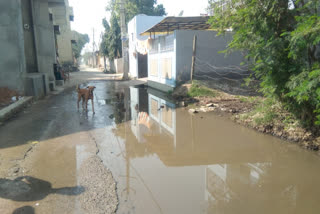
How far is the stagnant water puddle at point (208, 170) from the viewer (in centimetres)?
309

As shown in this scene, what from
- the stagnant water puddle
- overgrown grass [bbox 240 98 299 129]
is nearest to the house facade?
the stagnant water puddle

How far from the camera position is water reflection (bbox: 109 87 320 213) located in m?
3.10

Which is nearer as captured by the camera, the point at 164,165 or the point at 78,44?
the point at 164,165

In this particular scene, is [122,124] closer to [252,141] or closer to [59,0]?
[252,141]

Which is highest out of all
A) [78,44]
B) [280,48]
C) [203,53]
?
[78,44]

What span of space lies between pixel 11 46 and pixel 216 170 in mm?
9641

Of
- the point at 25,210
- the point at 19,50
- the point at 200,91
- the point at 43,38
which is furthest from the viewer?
the point at 43,38

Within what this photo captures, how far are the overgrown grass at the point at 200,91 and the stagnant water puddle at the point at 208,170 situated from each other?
133 inches

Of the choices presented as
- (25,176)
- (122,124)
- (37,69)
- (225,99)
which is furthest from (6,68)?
(225,99)

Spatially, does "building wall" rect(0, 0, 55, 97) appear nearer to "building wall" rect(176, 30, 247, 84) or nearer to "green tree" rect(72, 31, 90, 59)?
"building wall" rect(176, 30, 247, 84)

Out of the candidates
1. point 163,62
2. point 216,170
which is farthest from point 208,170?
point 163,62

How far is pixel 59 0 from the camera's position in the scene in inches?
Result: 637

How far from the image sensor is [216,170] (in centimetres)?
406

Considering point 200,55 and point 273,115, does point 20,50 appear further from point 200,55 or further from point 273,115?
point 273,115
